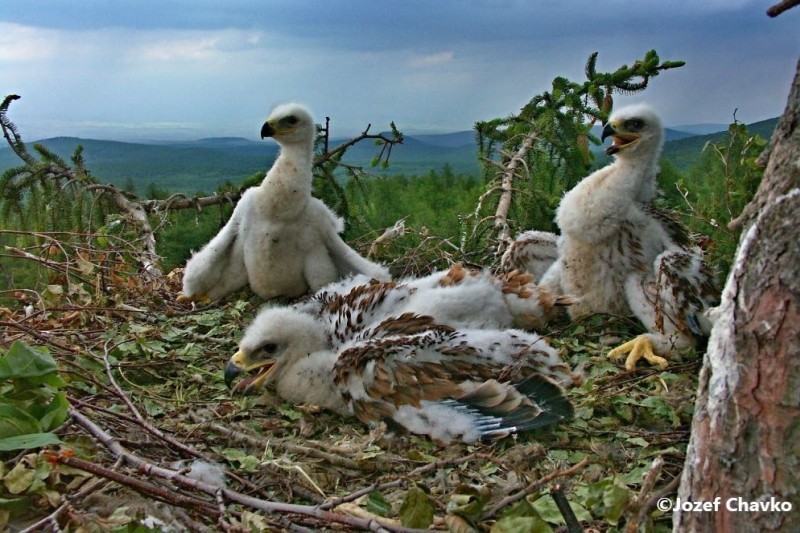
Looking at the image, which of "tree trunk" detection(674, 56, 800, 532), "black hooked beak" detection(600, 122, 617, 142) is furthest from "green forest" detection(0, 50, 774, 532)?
"black hooked beak" detection(600, 122, 617, 142)

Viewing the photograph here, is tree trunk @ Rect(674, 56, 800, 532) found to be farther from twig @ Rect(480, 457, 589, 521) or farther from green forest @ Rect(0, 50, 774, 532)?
twig @ Rect(480, 457, 589, 521)

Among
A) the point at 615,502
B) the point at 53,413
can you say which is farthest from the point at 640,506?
the point at 53,413

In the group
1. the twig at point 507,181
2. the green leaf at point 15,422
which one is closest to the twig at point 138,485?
the green leaf at point 15,422

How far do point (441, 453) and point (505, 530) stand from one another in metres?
0.79

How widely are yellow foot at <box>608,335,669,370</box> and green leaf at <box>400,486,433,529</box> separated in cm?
174

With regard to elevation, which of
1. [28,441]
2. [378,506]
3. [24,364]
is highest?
[24,364]

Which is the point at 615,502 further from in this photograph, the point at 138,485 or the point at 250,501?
the point at 138,485

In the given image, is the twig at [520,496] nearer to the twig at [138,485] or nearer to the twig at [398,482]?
the twig at [398,482]

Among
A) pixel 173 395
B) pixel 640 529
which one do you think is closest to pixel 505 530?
pixel 640 529

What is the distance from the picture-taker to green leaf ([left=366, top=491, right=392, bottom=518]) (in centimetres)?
215

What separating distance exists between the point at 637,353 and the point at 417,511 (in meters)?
1.87

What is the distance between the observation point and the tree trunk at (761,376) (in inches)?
53.6

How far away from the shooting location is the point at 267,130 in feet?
14.9

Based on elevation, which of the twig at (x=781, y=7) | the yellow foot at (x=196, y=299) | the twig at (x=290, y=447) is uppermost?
the twig at (x=781, y=7)
